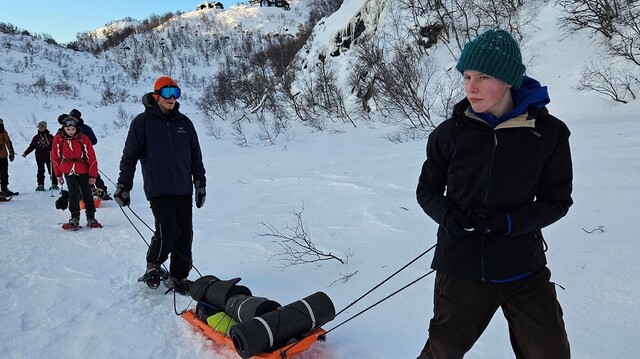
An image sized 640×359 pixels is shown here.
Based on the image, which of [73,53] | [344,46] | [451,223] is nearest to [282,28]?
[73,53]

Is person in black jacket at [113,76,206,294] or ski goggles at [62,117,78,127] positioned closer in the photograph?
person in black jacket at [113,76,206,294]

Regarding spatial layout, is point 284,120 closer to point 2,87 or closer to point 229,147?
point 229,147

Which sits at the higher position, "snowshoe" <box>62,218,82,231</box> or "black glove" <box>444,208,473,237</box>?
"black glove" <box>444,208,473,237</box>

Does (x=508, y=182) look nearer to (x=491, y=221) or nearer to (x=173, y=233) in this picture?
(x=491, y=221)

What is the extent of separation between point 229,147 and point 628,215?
15976 mm

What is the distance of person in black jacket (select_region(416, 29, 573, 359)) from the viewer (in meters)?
1.80

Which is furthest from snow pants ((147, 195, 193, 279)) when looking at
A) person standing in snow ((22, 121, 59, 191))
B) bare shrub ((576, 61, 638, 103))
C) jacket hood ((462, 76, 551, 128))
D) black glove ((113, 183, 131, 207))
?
bare shrub ((576, 61, 638, 103))

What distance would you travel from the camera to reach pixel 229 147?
1858 centimetres

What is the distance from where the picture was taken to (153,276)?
416cm

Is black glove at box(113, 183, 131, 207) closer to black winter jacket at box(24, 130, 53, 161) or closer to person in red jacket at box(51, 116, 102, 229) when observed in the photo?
person in red jacket at box(51, 116, 102, 229)

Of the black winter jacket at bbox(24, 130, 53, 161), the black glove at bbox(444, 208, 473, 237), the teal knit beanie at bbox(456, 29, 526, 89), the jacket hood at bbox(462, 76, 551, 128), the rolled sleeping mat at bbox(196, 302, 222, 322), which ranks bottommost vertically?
the rolled sleeping mat at bbox(196, 302, 222, 322)

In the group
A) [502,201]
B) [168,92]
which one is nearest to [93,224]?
[168,92]

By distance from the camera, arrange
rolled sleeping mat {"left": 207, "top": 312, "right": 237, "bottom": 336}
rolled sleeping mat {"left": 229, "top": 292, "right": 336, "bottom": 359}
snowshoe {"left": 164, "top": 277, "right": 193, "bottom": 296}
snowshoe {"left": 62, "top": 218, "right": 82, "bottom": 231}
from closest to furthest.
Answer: rolled sleeping mat {"left": 229, "top": 292, "right": 336, "bottom": 359} < rolled sleeping mat {"left": 207, "top": 312, "right": 237, "bottom": 336} < snowshoe {"left": 164, "top": 277, "right": 193, "bottom": 296} < snowshoe {"left": 62, "top": 218, "right": 82, "bottom": 231}

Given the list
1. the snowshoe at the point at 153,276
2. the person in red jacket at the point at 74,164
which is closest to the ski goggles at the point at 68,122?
the person in red jacket at the point at 74,164
